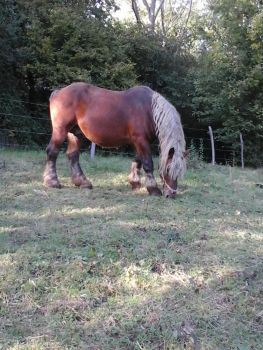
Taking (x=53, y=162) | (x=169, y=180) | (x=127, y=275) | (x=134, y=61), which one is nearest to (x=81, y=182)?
(x=53, y=162)

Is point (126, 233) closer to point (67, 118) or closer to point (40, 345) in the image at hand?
point (40, 345)

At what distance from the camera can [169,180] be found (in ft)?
→ 21.0

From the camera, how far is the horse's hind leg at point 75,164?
6.89m

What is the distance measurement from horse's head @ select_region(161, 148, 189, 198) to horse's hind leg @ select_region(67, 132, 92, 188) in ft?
4.26

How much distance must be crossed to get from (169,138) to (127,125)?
2.60ft

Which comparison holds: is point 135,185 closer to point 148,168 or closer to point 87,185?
point 148,168

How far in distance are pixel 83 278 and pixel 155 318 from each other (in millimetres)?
763

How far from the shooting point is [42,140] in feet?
45.0

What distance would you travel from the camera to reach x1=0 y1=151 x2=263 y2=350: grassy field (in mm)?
2924

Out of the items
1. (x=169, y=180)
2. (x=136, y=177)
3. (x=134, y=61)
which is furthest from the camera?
(x=134, y=61)

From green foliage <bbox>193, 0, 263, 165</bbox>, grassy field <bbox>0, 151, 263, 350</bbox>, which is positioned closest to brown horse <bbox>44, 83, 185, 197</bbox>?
grassy field <bbox>0, 151, 263, 350</bbox>

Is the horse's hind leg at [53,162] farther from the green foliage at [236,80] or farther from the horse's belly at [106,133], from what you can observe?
the green foliage at [236,80]

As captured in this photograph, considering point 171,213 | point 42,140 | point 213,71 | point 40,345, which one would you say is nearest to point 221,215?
point 171,213

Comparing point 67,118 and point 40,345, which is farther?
point 67,118
